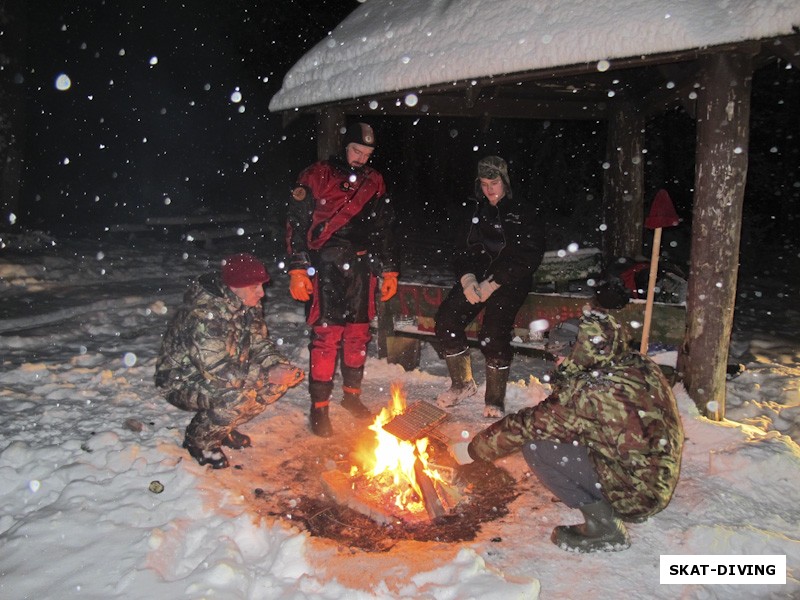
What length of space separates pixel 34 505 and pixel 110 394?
5.55 feet

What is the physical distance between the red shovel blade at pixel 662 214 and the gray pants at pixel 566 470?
7.35 feet

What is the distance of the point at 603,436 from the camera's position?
10.1 feet

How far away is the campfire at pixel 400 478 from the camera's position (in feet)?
12.2

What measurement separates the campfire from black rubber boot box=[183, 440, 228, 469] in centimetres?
76

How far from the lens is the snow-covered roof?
12.9 ft

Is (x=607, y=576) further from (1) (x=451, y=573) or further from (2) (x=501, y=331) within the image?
(2) (x=501, y=331)

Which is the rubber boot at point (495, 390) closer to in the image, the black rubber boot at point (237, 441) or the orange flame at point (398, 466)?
the orange flame at point (398, 466)

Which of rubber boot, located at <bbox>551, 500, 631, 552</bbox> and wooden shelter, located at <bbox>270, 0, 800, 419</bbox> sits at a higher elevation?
wooden shelter, located at <bbox>270, 0, 800, 419</bbox>

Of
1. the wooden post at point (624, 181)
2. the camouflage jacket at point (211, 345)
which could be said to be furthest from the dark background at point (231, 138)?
the camouflage jacket at point (211, 345)

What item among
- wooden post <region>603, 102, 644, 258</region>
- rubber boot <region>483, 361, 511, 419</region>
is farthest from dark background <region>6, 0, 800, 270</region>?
rubber boot <region>483, 361, 511, 419</region>

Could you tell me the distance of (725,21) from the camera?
12.8 ft

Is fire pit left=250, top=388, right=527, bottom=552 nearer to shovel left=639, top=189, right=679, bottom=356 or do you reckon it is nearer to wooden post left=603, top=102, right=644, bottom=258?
shovel left=639, top=189, right=679, bottom=356

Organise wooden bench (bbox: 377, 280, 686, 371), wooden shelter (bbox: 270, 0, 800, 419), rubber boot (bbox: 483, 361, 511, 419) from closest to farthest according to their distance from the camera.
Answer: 1. wooden shelter (bbox: 270, 0, 800, 419)
2. rubber boot (bbox: 483, 361, 511, 419)
3. wooden bench (bbox: 377, 280, 686, 371)

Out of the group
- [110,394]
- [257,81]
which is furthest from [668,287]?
[257,81]
